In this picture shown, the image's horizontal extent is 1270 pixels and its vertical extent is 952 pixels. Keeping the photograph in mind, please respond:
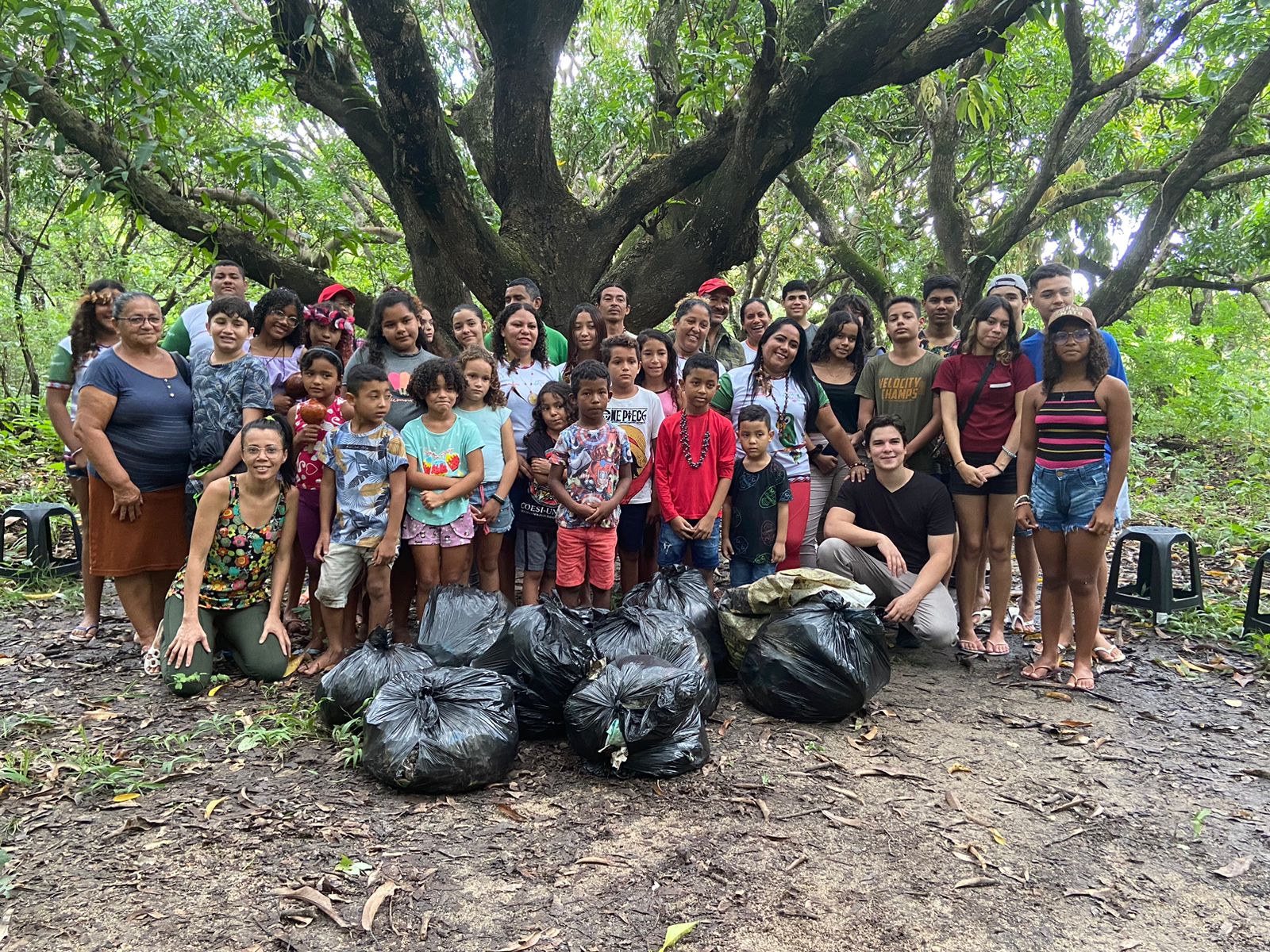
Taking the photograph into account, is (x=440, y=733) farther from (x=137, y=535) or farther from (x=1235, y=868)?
(x=1235, y=868)

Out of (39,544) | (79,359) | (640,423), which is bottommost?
(39,544)

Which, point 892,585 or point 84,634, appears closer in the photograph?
point 892,585

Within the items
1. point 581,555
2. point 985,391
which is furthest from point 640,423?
point 985,391

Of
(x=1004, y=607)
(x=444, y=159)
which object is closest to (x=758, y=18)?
(x=444, y=159)

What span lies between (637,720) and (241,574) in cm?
219

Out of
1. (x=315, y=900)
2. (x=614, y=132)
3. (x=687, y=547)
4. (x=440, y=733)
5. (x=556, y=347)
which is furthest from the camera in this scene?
(x=614, y=132)

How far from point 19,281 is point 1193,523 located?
12.9 meters

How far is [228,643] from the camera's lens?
158 inches

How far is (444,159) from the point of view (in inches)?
220

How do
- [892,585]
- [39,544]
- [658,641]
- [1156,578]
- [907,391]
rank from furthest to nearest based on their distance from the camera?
[39,544] → [1156,578] → [907,391] → [892,585] → [658,641]

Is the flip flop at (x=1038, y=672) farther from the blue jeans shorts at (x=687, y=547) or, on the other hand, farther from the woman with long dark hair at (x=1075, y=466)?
the blue jeans shorts at (x=687, y=547)

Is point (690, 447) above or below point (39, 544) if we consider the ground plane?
above

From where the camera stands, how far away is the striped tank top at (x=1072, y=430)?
12.4 ft

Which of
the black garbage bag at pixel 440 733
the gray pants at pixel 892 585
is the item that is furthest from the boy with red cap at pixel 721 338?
the black garbage bag at pixel 440 733
